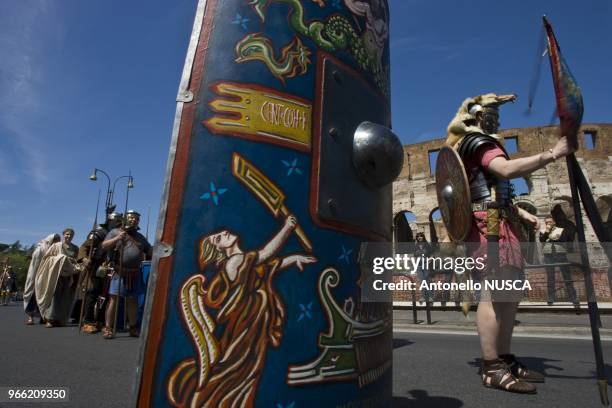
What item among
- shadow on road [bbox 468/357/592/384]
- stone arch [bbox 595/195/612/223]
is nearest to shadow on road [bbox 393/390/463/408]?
shadow on road [bbox 468/357/592/384]

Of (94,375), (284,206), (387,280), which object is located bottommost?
(94,375)

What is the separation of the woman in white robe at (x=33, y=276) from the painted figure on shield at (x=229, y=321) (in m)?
6.76

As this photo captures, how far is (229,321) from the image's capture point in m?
0.90

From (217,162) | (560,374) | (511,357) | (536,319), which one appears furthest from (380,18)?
(536,319)

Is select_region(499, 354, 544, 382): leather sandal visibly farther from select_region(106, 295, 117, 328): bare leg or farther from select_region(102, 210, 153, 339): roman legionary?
select_region(106, 295, 117, 328): bare leg

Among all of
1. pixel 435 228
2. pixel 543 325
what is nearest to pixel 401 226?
pixel 435 228

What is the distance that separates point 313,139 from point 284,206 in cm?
22

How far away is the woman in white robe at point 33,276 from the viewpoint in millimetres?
6156

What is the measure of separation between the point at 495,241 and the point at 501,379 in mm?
784

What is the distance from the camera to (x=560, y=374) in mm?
2627

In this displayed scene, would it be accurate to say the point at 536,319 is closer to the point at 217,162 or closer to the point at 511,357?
the point at 511,357

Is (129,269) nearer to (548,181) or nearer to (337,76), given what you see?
(337,76)

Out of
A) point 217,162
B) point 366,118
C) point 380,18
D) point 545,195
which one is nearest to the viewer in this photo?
point 217,162

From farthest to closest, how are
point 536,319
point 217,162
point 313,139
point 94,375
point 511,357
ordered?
point 536,319 < point 94,375 < point 511,357 < point 313,139 < point 217,162
